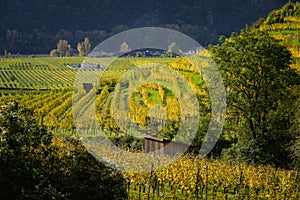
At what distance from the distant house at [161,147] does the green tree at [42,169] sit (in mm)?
11462

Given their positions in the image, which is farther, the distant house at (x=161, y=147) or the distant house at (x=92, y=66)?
the distant house at (x=92, y=66)

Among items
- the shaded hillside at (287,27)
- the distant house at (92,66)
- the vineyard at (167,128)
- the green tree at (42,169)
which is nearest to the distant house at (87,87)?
the vineyard at (167,128)

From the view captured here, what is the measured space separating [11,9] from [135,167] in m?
192

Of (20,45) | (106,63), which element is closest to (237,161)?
(106,63)

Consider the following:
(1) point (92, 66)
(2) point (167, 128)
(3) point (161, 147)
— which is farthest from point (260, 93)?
(1) point (92, 66)

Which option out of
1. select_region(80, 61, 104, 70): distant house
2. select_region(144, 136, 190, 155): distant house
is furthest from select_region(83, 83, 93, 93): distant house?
select_region(144, 136, 190, 155): distant house

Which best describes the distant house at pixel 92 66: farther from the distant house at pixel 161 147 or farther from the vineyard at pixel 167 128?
the distant house at pixel 161 147

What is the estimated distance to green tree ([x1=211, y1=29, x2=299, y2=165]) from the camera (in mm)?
16969

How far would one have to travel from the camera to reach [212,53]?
736 inches

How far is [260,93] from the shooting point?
17.6m

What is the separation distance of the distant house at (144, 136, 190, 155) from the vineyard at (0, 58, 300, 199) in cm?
128

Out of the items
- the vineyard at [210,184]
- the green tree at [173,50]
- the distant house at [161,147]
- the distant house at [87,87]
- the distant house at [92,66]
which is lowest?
the vineyard at [210,184]

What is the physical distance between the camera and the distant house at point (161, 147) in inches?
727

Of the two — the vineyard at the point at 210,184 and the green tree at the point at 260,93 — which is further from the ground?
the green tree at the point at 260,93
